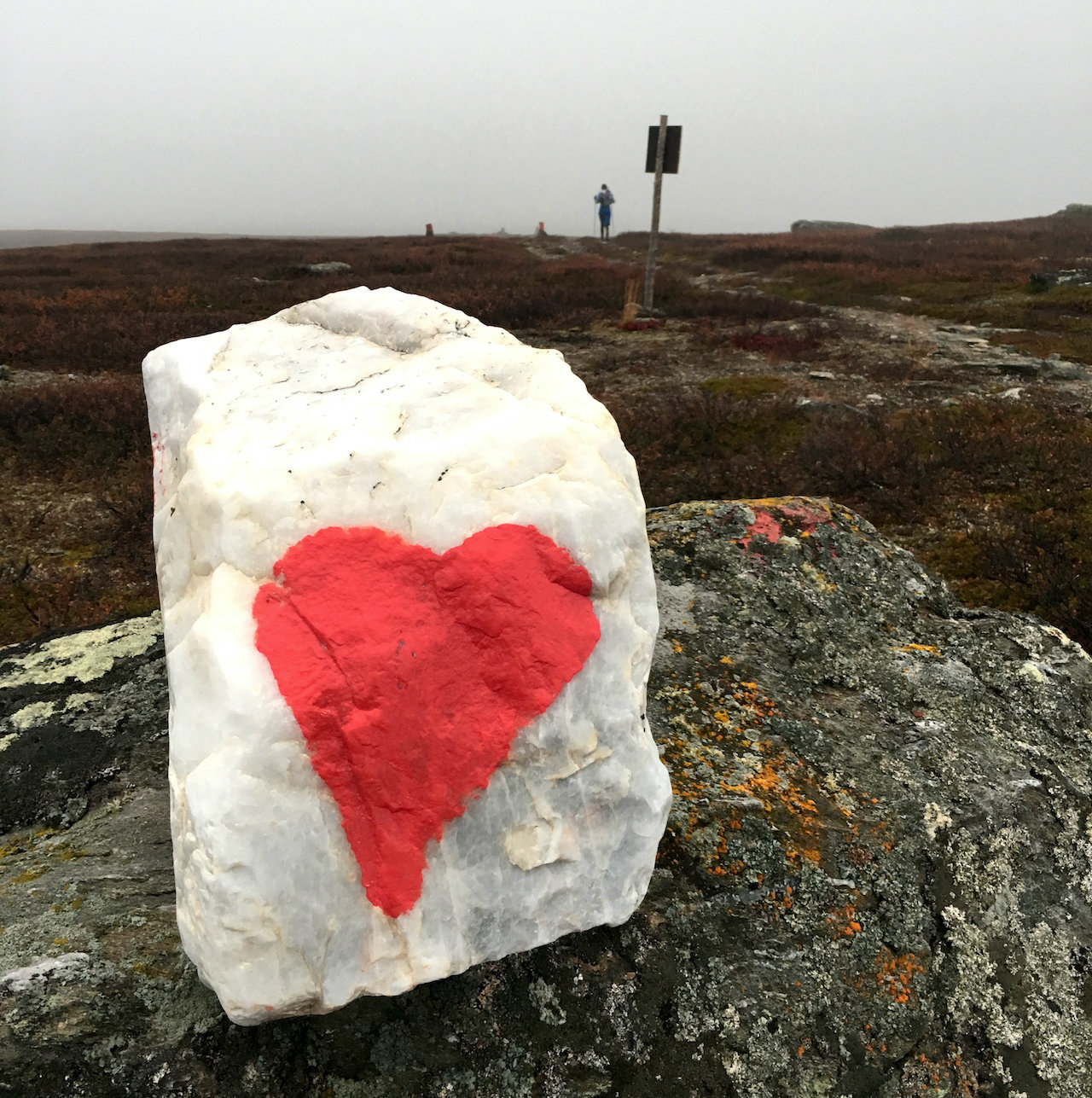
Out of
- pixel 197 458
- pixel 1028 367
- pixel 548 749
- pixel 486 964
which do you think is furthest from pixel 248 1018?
pixel 1028 367

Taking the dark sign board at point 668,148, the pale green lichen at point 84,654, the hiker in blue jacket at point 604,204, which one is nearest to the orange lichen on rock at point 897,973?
the pale green lichen at point 84,654

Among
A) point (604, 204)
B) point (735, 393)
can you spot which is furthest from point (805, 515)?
point (604, 204)

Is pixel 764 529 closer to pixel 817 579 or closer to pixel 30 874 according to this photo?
pixel 817 579

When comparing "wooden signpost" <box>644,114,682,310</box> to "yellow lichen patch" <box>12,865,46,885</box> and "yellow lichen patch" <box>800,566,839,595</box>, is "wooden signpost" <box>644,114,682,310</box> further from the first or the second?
"yellow lichen patch" <box>12,865,46,885</box>

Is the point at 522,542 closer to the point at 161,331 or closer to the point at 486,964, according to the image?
the point at 486,964

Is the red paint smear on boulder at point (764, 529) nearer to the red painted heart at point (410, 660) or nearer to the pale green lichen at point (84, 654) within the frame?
the red painted heart at point (410, 660)

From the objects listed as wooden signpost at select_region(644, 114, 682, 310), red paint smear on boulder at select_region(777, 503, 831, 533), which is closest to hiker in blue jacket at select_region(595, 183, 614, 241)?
wooden signpost at select_region(644, 114, 682, 310)
